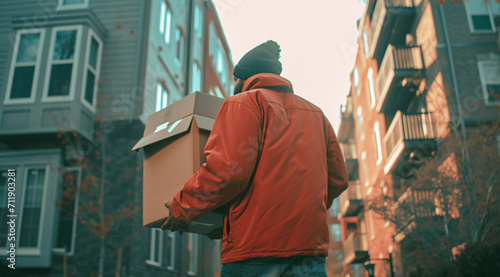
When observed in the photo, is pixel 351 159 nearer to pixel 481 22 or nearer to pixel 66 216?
pixel 481 22

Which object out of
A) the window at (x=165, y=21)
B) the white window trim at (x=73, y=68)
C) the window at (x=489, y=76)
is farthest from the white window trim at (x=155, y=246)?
the window at (x=489, y=76)

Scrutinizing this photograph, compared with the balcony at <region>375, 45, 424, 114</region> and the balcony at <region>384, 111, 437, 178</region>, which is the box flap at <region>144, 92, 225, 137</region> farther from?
the balcony at <region>375, 45, 424, 114</region>

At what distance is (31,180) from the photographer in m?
12.1

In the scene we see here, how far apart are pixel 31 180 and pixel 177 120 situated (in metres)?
11.0

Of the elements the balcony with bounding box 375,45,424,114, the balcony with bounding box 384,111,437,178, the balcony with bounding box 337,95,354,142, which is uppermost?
the balcony with bounding box 337,95,354,142

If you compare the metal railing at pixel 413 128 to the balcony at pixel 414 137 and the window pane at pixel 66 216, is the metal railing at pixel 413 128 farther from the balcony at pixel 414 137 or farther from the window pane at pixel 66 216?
the window pane at pixel 66 216

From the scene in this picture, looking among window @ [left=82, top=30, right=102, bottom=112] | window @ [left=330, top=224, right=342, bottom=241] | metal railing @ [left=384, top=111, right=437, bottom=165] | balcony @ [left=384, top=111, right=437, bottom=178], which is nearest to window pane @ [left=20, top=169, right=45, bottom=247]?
window @ [left=82, top=30, right=102, bottom=112]

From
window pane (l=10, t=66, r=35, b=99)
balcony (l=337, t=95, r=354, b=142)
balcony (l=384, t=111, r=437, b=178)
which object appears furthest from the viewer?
balcony (l=337, t=95, r=354, b=142)

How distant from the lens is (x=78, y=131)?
39.5 feet

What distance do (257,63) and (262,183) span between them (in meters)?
0.73

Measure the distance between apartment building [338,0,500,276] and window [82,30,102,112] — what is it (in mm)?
8802

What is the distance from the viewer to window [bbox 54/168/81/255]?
11812mm

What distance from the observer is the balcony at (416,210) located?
38.9 feet

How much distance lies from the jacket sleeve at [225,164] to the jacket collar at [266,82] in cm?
24
